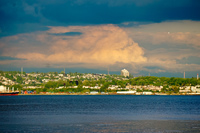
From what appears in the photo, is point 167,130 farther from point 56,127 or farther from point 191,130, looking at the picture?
point 56,127

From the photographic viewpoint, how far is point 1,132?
4853cm

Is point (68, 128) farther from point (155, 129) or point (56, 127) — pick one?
point (155, 129)

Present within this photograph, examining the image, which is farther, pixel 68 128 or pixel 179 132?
pixel 68 128

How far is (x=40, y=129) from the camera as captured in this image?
51.8m

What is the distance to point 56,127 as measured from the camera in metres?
54.3

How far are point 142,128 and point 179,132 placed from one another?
6.86m

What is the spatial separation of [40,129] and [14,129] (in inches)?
169

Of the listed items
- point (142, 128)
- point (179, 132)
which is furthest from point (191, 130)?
point (142, 128)

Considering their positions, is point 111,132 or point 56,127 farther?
point 56,127

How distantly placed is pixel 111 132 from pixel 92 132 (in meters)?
2.90

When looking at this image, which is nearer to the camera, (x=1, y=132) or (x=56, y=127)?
(x=1, y=132)

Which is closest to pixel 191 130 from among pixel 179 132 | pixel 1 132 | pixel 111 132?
pixel 179 132

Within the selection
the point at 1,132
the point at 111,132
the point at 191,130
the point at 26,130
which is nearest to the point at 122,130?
the point at 111,132

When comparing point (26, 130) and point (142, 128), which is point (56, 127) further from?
point (142, 128)
